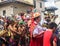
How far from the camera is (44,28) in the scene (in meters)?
10.0

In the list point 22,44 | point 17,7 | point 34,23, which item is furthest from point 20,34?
point 17,7

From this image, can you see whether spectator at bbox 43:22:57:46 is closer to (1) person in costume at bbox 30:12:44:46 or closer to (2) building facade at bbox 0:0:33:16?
(1) person in costume at bbox 30:12:44:46

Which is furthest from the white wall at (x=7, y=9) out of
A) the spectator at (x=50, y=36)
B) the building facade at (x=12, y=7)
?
the spectator at (x=50, y=36)

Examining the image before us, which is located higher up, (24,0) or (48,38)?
(48,38)

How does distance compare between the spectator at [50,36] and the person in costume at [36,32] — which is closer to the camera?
the spectator at [50,36]

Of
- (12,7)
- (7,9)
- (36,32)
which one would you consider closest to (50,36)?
(36,32)

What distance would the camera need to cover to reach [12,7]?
4531cm

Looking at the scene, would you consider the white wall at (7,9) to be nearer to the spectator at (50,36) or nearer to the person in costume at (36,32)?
the person in costume at (36,32)

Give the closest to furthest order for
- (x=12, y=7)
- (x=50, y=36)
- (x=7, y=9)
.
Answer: (x=50, y=36)
(x=12, y=7)
(x=7, y=9)

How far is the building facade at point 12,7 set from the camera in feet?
149

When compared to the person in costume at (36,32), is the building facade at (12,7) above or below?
below

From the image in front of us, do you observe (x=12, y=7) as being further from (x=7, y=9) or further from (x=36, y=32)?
(x=36, y=32)

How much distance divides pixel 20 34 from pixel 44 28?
2.68 m

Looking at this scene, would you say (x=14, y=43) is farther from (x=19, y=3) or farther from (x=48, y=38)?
(x=19, y=3)
